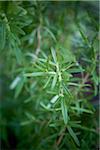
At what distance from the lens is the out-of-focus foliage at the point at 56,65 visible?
68 centimetres

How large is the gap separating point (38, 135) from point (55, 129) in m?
0.14

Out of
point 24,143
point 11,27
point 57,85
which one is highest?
point 11,27

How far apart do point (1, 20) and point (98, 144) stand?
43 centimetres

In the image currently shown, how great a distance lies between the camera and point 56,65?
670 mm

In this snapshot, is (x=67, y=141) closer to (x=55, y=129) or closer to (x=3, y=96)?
(x=55, y=129)

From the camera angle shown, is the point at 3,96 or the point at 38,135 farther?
the point at 3,96

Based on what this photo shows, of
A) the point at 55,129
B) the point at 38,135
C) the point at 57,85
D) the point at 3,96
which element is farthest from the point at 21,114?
the point at 57,85

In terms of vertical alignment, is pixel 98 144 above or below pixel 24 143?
above

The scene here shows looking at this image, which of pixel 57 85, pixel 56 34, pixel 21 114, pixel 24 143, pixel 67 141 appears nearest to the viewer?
pixel 57 85

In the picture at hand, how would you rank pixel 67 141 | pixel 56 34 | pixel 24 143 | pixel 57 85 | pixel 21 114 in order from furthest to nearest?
pixel 21 114 < pixel 24 143 < pixel 56 34 < pixel 67 141 < pixel 57 85

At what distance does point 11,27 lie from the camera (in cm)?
68

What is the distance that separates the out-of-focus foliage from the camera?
68cm

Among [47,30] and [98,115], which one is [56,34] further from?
[98,115]

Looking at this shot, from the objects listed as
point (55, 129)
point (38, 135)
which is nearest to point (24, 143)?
point (38, 135)
